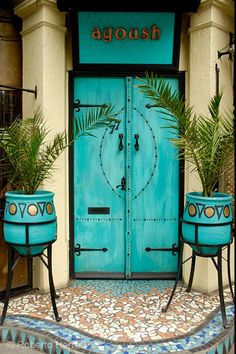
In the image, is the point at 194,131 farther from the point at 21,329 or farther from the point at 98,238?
the point at 21,329

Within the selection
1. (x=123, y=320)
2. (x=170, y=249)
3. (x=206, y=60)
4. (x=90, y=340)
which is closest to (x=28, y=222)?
(x=90, y=340)

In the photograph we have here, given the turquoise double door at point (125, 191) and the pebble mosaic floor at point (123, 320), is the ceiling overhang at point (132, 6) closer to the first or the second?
the turquoise double door at point (125, 191)

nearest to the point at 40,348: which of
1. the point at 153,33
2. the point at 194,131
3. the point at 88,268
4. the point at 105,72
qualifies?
the point at 88,268

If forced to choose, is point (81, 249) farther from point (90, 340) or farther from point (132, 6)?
point (132, 6)

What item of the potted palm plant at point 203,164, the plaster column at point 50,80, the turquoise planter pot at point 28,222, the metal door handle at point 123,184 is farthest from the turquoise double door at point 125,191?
the turquoise planter pot at point 28,222

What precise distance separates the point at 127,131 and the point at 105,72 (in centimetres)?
66

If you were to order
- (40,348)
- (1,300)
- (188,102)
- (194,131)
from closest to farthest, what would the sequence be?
(40,348), (194,131), (1,300), (188,102)

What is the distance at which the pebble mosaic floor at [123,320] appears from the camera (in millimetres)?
2498

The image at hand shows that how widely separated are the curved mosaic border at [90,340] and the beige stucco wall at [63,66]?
69cm

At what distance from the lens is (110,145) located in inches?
145

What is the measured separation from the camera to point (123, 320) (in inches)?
112

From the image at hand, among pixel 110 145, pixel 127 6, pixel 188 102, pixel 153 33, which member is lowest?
pixel 110 145

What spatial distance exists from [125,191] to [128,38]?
158 cm

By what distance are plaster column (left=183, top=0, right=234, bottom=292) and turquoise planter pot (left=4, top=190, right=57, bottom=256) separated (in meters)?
1.55
